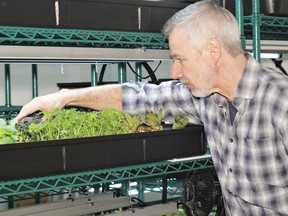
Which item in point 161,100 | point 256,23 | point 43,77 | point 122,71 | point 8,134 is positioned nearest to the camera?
point 8,134

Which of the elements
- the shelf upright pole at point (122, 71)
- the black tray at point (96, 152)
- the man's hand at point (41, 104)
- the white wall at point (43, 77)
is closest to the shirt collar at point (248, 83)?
the black tray at point (96, 152)

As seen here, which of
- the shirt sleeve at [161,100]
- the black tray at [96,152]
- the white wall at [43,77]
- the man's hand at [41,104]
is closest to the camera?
the black tray at [96,152]

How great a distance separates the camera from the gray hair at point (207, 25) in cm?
148

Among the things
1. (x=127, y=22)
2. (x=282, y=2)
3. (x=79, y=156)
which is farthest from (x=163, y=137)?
(x=282, y=2)

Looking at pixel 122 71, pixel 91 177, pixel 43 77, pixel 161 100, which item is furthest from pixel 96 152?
pixel 43 77

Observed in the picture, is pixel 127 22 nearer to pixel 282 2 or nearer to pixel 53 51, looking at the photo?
pixel 53 51

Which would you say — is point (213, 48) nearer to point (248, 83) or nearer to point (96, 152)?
point (248, 83)

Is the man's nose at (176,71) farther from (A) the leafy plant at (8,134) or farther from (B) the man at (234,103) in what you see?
(A) the leafy plant at (8,134)

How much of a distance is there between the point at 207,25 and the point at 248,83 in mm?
227

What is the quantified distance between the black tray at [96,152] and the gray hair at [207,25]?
35 centimetres

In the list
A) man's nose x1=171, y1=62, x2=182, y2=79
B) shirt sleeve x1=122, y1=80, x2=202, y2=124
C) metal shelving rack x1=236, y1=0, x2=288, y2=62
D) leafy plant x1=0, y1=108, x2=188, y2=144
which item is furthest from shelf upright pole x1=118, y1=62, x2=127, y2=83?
man's nose x1=171, y1=62, x2=182, y2=79

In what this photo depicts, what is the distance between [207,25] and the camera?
1.48 metres

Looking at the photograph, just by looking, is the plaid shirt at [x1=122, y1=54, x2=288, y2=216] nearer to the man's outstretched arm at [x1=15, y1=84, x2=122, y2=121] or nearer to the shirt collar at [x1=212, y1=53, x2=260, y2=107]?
the shirt collar at [x1=212, y1=53, x2=260, y2=107]

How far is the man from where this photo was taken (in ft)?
4.86
